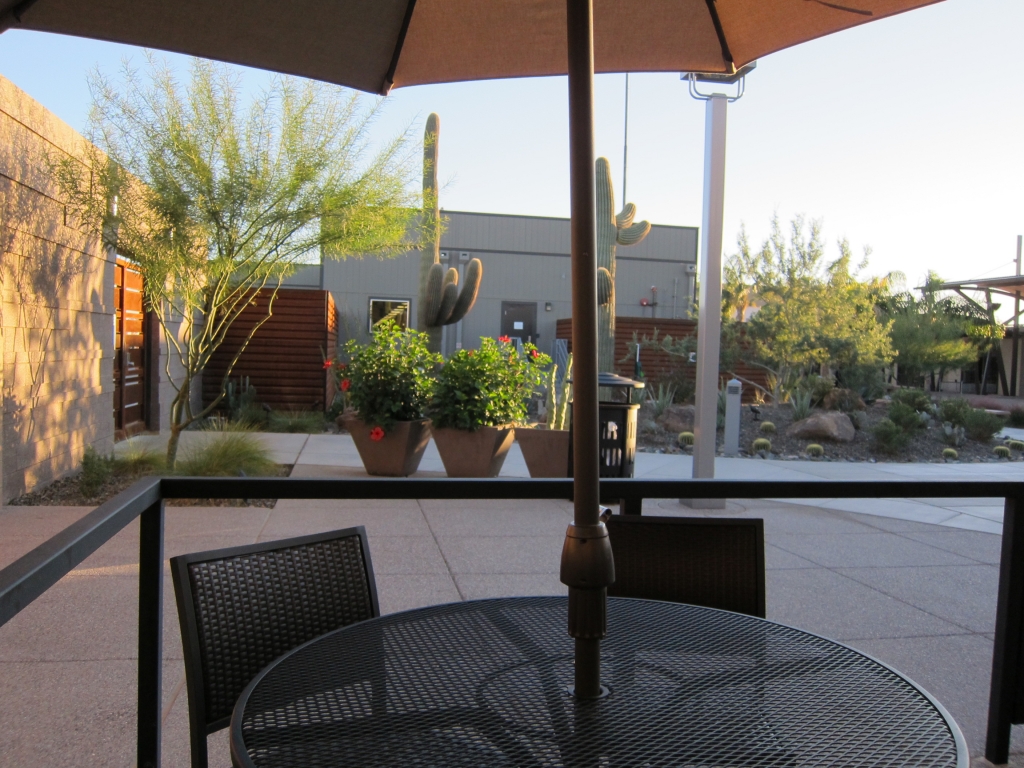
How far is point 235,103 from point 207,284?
186 centimetres

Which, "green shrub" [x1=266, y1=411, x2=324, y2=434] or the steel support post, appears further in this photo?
"green shrub" [x1=266, y1=411, x2=324, y2=434]

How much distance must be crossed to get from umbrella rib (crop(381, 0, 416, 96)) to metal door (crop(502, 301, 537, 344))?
28903 millimetres

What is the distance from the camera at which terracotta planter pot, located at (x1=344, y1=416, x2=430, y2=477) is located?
29.2 ft

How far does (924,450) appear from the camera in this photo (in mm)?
13469

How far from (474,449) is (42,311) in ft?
13.6

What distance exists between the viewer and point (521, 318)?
32.3 m

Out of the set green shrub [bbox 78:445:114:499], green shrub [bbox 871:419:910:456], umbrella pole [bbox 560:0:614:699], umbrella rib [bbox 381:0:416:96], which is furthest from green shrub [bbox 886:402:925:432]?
umbrella pole [bbox 560:0:614:699]

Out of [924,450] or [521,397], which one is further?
[924,450]

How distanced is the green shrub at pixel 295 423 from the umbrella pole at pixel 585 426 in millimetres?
11733

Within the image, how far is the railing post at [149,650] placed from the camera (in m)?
2.21

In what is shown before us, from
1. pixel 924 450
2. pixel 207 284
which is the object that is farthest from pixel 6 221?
pixel 924 450

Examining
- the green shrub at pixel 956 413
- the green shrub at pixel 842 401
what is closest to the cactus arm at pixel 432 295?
the green shrub at pixel 842 401

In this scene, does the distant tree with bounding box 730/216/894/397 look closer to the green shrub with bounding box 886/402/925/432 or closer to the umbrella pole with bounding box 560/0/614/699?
the green shrub with bounding box 886/402/925/432

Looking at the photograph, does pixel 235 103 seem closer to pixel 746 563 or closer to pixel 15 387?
pixel 15 387
